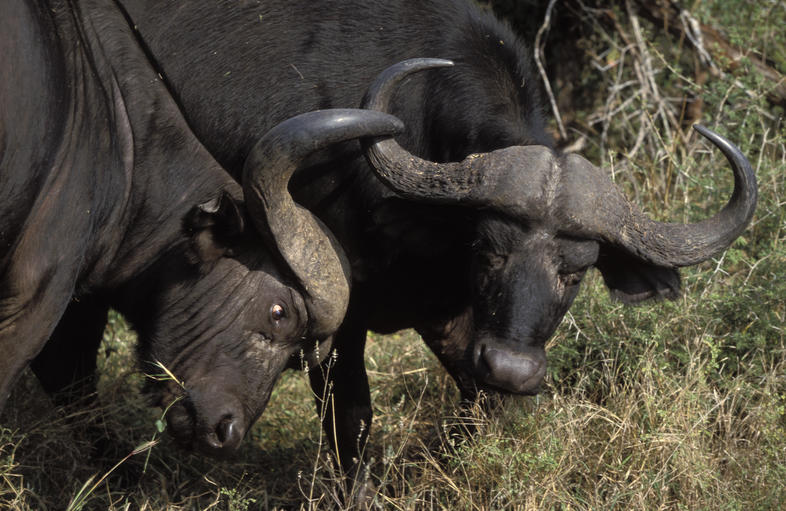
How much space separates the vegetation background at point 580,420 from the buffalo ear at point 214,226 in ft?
2.69

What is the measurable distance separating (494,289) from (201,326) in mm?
1247

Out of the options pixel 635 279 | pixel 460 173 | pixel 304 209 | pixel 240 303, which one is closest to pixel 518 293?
pixel 460 173

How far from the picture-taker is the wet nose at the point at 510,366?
409 cm

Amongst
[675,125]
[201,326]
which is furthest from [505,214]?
[675,125]

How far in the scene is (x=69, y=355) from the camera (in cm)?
520

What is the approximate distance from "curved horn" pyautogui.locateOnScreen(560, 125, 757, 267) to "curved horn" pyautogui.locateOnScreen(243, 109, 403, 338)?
0.76 meters

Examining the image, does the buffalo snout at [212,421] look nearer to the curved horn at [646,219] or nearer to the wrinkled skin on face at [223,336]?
the wrinkled skin on face at [223,336]

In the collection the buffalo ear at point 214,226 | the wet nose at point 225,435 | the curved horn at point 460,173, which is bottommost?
the wet nose at point 225,435

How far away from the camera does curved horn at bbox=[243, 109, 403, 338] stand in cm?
392

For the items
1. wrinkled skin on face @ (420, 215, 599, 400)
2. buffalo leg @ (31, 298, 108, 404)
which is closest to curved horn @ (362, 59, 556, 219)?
wrinkled skin on face @ (420, 215, 599, 400)

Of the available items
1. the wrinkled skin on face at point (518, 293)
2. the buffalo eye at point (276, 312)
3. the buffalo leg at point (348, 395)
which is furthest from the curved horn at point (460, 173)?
the buffalo leg at point (348, 395)

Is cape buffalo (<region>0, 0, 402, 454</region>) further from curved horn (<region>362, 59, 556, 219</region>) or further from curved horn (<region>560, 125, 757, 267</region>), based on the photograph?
curved horn (<region>560, 125, 757, 267</region>)

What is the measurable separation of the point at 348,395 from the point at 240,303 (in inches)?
41.5

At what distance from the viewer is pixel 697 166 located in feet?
21.0
